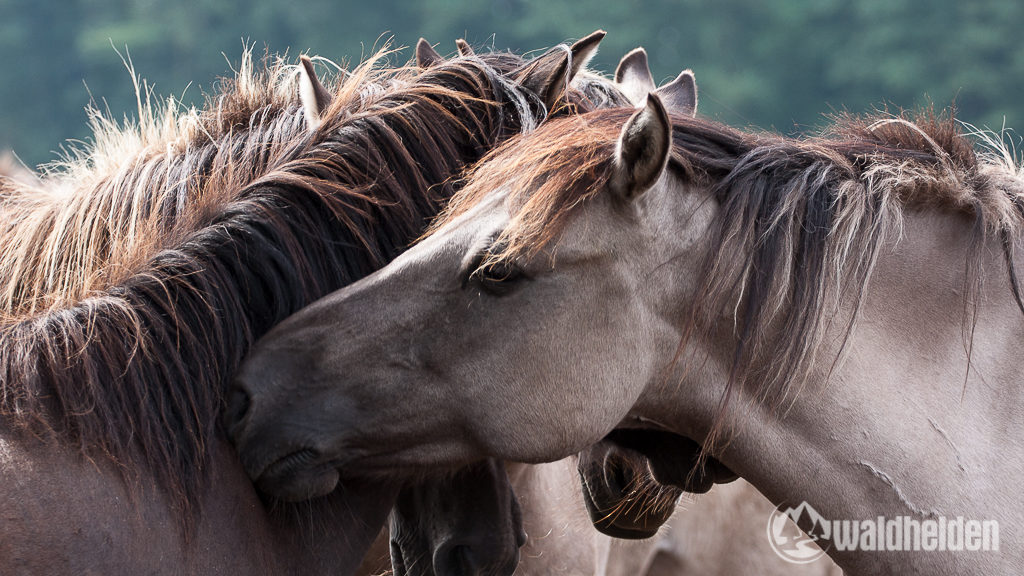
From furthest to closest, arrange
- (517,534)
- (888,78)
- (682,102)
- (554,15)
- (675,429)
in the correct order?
1. (554,15)
2. (888,78)
3. (682,102)
4. (517,534)
5. (675,429)

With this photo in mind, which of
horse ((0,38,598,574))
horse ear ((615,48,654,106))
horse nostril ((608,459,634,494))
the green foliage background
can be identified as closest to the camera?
horse ((0,38,598,574))

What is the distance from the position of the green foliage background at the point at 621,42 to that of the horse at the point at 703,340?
10939mm

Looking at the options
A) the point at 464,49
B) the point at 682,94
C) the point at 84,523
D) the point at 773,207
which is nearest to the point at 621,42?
the point at 682,94

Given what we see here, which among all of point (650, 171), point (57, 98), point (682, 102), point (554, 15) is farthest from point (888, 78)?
point (57, 98)

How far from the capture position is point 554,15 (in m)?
16.0

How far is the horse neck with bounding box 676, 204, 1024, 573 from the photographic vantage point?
69.0 inches

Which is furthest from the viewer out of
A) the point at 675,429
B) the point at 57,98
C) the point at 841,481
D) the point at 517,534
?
the point at 57,98

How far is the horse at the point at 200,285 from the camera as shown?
143 cm

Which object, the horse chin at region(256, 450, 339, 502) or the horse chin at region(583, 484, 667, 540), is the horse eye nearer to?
the horse chin at region(256, 450, 339, 502)

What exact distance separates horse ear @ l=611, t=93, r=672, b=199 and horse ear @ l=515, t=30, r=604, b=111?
15.3 inches

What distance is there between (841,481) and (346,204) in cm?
113

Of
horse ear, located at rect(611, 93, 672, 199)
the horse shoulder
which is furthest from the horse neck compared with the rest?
the horse shoulder

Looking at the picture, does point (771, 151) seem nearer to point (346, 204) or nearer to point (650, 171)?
point (650, 171)

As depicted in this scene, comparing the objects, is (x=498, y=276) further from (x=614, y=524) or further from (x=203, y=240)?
(x=614, y=524)
